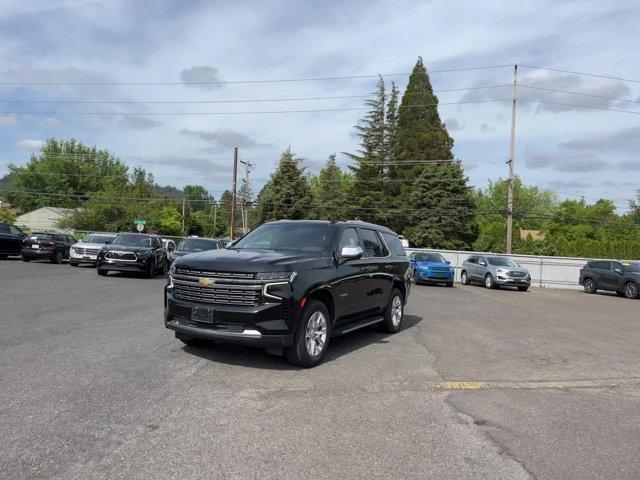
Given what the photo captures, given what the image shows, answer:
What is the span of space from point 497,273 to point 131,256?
16217 millimetres

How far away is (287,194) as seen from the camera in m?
61.0

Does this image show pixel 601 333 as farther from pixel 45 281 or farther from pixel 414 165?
pixel 414 165

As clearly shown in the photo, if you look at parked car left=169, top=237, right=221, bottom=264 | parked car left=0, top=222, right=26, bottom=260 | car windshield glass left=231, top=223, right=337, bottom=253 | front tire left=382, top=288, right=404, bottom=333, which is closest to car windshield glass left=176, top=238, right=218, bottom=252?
parked car left=169, top=237, right=221, bottom=264

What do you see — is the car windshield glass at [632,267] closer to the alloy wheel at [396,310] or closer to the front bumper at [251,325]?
the alloy wheel at [396,310]

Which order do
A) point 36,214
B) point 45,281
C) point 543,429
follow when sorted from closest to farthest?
point 543,429 → point 45,281 → point 36,214

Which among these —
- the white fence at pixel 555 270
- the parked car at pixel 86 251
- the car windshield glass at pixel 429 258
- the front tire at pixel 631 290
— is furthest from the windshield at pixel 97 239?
the white fence at pixel 555 270

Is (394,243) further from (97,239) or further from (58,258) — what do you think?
(58,258)

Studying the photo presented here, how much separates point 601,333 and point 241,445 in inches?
372

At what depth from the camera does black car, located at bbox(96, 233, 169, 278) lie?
19.4 metres

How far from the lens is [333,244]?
7.71m

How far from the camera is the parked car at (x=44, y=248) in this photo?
25578 millimetres

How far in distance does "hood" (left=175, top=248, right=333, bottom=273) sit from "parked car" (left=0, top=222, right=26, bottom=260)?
22565 millimetres

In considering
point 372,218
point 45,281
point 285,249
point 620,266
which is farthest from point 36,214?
point 285,249

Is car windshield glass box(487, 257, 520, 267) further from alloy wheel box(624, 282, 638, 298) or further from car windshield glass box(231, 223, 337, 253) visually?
car windshield glass box(231, 223, 337, 253)
